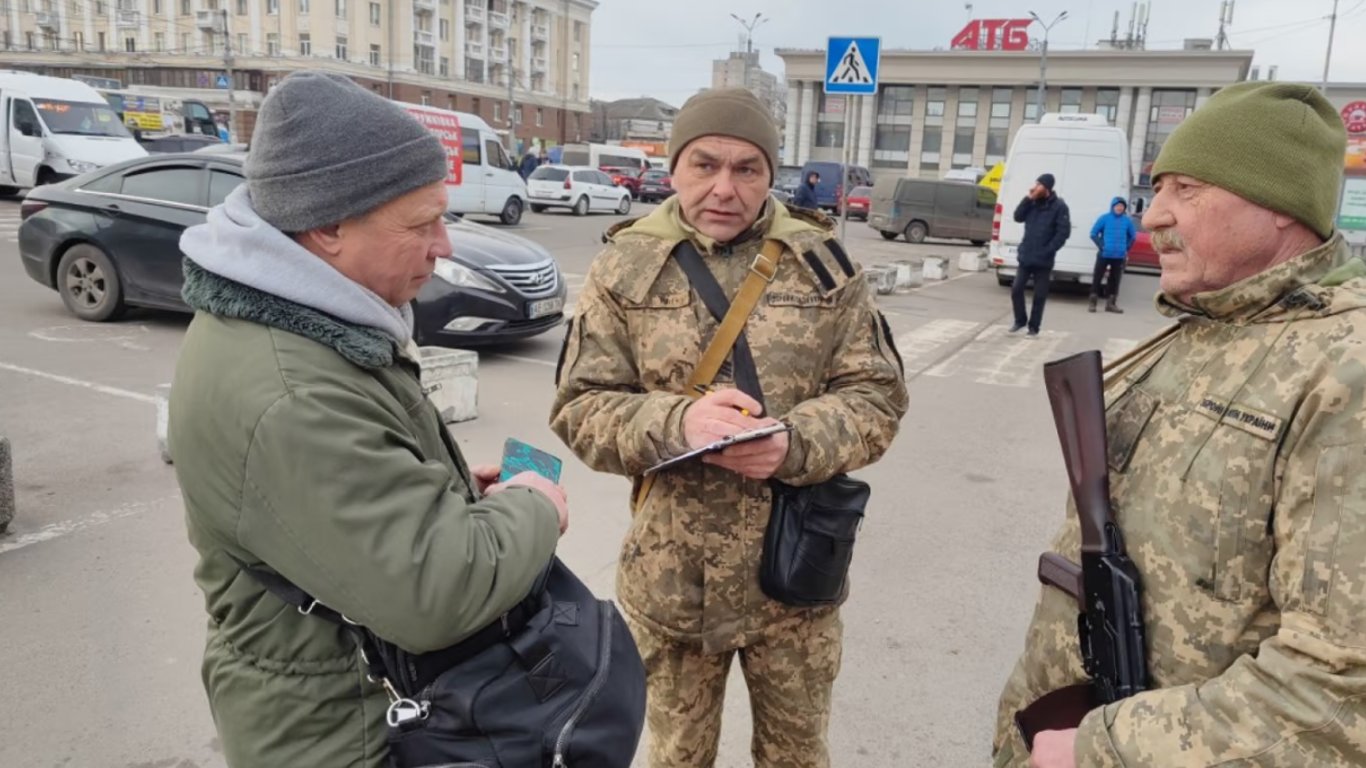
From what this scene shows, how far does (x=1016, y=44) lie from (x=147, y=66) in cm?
5950

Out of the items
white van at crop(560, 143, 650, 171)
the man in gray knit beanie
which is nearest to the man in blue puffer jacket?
the man in gray knit beanie

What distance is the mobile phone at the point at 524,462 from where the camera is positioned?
1.66 meters

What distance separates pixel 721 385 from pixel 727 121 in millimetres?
610

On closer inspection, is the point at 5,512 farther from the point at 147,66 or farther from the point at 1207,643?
the point at 147,66

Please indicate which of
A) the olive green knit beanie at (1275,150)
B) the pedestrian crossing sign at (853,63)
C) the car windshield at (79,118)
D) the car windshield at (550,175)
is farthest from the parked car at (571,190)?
the olive green knit beanie at (1275,150)

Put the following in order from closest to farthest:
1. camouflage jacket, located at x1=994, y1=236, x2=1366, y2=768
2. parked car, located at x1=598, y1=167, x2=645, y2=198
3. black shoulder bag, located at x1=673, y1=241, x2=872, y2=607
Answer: camouflage jacket, located at x1=994, y1=236, x2=1366, y2=768, black shoulder bag, located at x1=673, y1=241, x2=872, y2=607, parked car, located at x1=598, y1=167, x2=645, y2=198

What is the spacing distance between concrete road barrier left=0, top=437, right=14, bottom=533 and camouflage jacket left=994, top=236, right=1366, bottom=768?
4.12m

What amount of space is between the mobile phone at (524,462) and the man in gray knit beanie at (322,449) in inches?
7.7

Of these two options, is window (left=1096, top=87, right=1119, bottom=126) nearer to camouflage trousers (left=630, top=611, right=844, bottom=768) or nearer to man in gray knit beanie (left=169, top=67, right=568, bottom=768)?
camouflage trousers (left=630, top=611, right=844, bottom=768)

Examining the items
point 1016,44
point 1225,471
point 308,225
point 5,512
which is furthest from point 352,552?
point 1016,44

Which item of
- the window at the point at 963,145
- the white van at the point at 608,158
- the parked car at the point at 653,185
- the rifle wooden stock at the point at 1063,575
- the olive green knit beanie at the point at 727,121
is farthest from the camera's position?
the window at the point at 963,145

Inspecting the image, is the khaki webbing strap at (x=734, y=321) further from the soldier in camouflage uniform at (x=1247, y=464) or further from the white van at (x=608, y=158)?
the white van at (x=608, y=158)

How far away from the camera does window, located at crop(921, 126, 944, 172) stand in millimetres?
58156

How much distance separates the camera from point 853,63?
27.5ft
